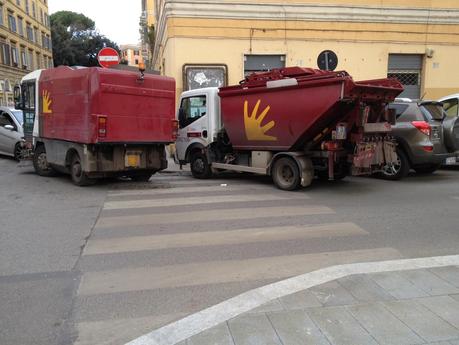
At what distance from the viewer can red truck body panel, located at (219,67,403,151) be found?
8.10m

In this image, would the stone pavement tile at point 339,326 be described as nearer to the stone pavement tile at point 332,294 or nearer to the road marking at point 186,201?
the stone pavement tile at point 332,294

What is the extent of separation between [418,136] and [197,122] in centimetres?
514

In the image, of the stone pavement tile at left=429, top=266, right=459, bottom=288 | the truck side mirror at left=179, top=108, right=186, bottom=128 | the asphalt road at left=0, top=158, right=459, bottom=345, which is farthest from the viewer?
the truck side mirror at left=179, top=108, right=186, bottom=128

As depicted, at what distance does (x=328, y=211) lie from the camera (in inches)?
289

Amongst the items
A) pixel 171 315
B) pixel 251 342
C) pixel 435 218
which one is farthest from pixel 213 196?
pixel 251 342

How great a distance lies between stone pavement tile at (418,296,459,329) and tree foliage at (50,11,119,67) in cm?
7230

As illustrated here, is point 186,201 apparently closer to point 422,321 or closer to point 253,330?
point 253,330

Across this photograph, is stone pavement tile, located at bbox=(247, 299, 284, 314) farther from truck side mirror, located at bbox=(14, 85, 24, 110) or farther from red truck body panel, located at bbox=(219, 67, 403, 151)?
truck side mirror, located at bbox=(14, 85, 24, 110)

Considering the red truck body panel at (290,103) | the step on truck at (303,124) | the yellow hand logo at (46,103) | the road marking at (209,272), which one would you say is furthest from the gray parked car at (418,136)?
the yellow hand logo at (46,103)

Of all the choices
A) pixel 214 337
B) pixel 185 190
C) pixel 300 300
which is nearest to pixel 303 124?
pixel 185 190

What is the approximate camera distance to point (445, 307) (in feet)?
12.2

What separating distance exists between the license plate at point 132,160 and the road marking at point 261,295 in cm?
626

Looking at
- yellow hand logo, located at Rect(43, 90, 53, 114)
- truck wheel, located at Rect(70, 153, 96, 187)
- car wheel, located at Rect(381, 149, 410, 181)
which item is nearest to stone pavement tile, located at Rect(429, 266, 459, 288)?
car wheel, located at Rect(381, 149, 410, 181)

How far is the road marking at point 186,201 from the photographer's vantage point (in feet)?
25.8
